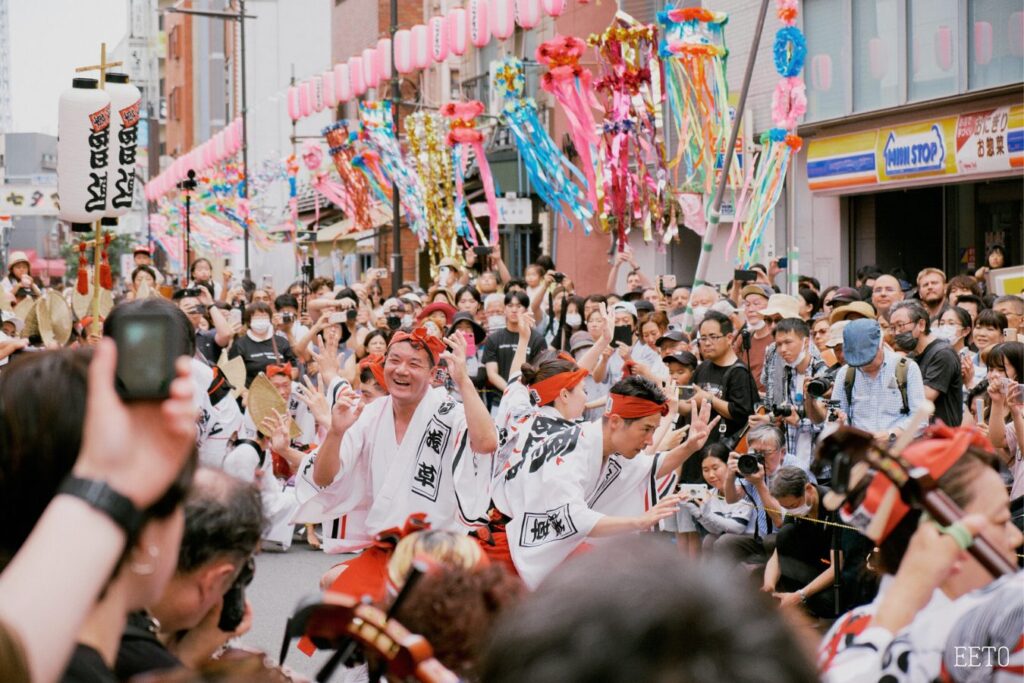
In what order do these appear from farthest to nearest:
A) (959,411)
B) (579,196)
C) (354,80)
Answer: (354,80)
(579,196)
(959,411)

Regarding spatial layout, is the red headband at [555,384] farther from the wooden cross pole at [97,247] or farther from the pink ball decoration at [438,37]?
the pink ball decoration at [438,37]

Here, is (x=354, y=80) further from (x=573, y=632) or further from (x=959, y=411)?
(x=573, y=632)

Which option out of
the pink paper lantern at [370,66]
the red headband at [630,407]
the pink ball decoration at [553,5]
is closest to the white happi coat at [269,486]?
the red headband at [630,407]

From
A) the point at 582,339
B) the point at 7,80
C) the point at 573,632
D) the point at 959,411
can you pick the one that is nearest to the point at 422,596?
the point at 573,632

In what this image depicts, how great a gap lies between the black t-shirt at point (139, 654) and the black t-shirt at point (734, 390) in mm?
6624

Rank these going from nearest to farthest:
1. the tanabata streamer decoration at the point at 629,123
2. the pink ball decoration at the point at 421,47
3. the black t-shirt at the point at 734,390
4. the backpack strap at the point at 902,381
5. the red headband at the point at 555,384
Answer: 1. the red headband at the point at 555,384
2. the backpack strap at the point at 902,381
3. the black t-shirt at the point at 734,390
4. the tanabata streamer decoration at the point at 629,123
5. the pink ball decoration at the point at 421,47

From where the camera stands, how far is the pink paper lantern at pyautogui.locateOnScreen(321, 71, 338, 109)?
87.7 feet

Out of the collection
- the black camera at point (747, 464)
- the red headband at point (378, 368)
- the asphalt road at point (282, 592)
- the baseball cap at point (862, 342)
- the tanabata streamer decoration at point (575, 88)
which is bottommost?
the asphalt road at point (282, 592)

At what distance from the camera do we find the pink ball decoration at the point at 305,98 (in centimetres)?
2798

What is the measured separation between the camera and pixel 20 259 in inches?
661

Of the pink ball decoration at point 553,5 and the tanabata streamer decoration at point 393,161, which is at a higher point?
the pink ball decoration at point 553,5

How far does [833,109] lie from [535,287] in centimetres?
697

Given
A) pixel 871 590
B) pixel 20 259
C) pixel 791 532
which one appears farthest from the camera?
pixel 20 259

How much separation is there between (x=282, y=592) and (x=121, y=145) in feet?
12.4
